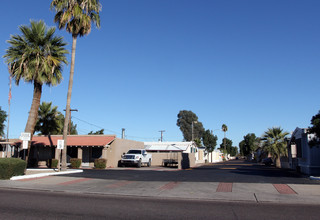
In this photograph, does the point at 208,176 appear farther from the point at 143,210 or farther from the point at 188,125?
the point at 188,125

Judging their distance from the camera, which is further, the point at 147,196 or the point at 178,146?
the point at 178,146

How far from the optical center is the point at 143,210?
9.09 m

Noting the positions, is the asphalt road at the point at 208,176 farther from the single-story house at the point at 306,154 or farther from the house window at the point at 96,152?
the house window at the point at 96,152

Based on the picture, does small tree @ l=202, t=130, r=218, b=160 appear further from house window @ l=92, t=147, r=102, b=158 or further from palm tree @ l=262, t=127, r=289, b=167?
house window @ l=92, t=147, r=102, b=158

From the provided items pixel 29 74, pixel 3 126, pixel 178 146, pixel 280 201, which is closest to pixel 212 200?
pixel 280 201

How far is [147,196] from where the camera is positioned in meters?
12.3

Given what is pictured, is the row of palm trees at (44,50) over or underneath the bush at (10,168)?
over

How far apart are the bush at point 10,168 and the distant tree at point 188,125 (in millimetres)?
80757

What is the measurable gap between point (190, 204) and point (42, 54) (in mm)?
17061

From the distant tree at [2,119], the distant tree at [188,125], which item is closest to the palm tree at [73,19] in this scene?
the distant tree at [2,119]

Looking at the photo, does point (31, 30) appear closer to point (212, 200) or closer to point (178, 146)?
point (212, 200)

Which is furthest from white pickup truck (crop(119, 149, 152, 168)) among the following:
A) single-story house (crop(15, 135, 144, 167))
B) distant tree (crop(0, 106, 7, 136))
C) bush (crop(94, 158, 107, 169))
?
distant tree (crop(0, 106, 7, 136))

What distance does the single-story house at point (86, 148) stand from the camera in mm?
32250

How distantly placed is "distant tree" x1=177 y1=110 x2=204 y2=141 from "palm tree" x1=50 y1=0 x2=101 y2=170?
7480 centimetres
